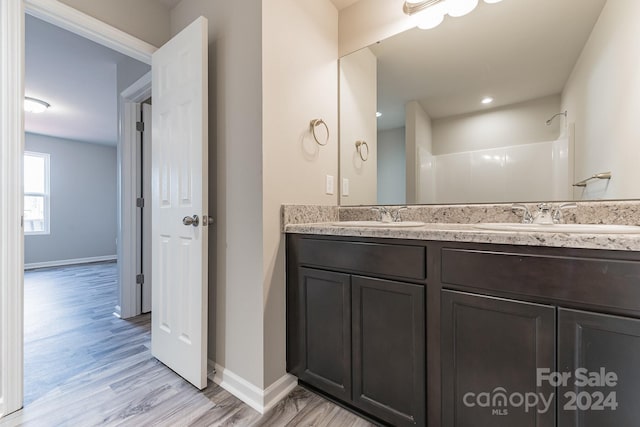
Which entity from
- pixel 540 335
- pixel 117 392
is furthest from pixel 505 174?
pixel 117 392

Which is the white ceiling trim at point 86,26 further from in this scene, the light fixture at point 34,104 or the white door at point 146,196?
the light fixture at point 34,104

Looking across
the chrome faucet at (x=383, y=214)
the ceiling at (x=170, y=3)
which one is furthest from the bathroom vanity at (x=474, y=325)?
the ceiling at (x=170, y=3)

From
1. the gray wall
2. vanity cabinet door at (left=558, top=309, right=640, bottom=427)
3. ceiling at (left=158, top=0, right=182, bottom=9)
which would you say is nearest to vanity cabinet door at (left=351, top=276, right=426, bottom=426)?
vanity cabinet door at (left=558, top=309, right=640, bottom=427)

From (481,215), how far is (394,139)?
70 centimetres

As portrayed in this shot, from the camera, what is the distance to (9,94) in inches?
51.5

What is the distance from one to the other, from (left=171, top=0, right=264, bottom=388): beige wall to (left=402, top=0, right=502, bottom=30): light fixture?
0.88 meters

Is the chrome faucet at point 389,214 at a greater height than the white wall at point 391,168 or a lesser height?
lesser

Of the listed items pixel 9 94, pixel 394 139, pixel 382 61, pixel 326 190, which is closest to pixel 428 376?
pixel 326 190

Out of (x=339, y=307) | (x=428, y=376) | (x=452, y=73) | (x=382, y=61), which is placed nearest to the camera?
(x=428, y=376)

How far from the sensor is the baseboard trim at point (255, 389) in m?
1.38

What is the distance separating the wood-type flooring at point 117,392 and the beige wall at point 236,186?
0.21 metres

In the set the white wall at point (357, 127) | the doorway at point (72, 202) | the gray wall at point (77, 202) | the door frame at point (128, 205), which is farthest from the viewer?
the gray wall at point (77, 202)

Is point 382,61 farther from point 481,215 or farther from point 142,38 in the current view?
point 142,38

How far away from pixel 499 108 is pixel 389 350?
1.32m
